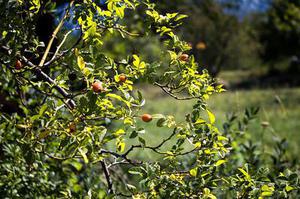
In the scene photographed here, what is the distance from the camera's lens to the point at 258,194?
49.9 inches

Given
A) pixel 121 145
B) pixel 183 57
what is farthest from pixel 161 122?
pixel 183 57

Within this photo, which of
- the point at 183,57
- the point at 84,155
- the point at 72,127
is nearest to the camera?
the point at 84,155

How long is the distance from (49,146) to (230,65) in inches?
1554

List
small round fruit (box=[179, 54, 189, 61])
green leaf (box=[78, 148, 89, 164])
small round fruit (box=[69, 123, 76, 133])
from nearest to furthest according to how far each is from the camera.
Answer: green leaf (box=[78, 148, 89, 164]) < small round fruit (box=[69, 123, 76, 133]) < small round fruit (box=[179, 54, 189, 61])

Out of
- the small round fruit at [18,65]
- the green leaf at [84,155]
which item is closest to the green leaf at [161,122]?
the green leaf at [84,155]

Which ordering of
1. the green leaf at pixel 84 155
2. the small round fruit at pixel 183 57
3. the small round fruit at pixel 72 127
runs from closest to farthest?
the green leaf at pixel 84 155 < the small round fruit at pixel 72 127 < the small round fruit at pixel 183 57

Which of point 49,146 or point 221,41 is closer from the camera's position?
point 49,146

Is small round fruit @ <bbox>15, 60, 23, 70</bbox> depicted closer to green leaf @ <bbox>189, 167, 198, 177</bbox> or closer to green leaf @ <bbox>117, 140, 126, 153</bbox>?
green leaf @ <bbox>117, 140, 126, 153</bbox>

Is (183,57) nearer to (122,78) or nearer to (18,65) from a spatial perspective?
(122,78)

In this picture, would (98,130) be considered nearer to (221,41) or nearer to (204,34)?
(204,34)

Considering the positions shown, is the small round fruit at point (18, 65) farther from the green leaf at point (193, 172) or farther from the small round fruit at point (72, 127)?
the green leaf at point (193, 172)

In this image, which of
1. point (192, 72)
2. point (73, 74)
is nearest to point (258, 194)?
point (192, 72)

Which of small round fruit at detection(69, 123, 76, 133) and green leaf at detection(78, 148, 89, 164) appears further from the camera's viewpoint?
small round fruit at detection(69, 123, 76, 133)

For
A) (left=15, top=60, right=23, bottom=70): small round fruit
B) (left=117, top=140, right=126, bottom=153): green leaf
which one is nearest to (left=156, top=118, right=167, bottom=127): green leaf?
(left=117, top=140, right=126, bottom=153): green leaf
